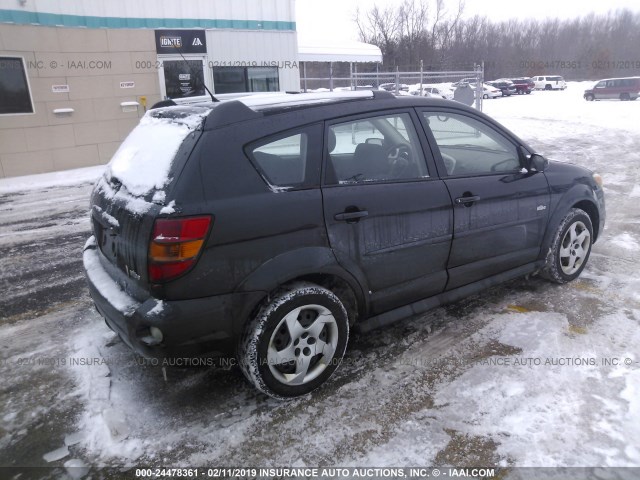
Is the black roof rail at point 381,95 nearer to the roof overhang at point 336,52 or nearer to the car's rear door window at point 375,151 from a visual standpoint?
the car's rear door window at point 375,151

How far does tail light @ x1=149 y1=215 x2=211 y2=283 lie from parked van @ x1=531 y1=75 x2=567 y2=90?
54.1m

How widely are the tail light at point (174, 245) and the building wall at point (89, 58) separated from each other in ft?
33.4

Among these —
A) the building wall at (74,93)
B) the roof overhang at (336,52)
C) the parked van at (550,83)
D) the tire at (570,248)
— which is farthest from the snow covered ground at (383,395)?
the parked van at (550,83)

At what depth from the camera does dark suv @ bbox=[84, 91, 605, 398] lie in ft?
8.61

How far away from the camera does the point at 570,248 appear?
4.45 m

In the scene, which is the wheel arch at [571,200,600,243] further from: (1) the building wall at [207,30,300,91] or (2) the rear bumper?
(1) the building wall at [207,30,300,91]

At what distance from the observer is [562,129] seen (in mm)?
17047

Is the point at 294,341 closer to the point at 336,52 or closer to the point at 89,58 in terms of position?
the point at 89,58

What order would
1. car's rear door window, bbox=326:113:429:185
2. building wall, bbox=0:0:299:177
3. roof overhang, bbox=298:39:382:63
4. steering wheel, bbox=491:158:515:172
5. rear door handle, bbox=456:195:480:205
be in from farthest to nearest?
roof overhang, bbox=298:39:382:63, building wall, bbox=0:0:299:177, steering wheel, bbox=491:158:515:172, rear door handle, bbox=456:195:480:205, car's rear door window, bbox=326:113:429:185

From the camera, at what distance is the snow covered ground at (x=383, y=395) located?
2602 mm

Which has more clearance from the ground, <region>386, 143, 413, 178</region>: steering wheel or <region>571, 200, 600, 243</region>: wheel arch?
<region>386, 143, 413, 178</region>: steering wheel

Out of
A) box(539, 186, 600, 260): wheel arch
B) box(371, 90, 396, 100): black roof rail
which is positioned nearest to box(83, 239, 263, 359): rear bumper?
box(371, 90, 396, 100): black roof rail

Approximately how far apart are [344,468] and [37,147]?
11125mm

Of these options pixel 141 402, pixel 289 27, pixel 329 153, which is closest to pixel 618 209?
pixel 329 153
